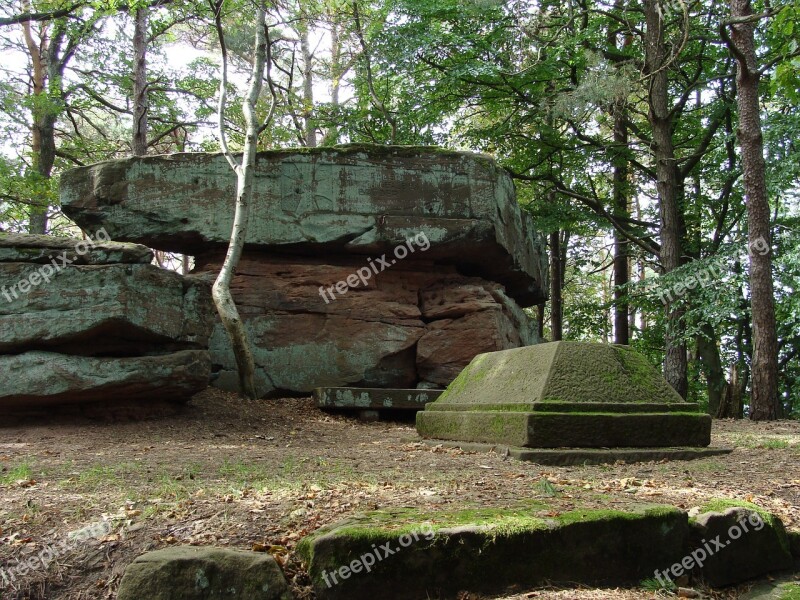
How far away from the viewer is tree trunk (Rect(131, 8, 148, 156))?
13570 mm

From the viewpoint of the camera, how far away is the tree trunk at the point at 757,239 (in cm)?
990

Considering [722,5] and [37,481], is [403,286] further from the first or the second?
[722,5]

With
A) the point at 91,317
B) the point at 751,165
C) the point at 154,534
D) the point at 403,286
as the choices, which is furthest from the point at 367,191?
the point at 154,534

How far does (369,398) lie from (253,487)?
491 cm

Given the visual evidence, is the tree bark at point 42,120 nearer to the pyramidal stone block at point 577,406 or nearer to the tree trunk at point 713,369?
the pyramidal stone block at point 577,406

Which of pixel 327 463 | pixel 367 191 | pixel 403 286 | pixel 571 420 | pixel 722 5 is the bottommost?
pixel 327 463

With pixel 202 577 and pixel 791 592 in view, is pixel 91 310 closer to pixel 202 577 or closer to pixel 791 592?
pixel 202 577

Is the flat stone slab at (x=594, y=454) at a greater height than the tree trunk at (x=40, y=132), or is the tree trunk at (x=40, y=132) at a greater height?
Result: the tree trunk at (x=40, y=132)

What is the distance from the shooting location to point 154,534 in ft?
11.0

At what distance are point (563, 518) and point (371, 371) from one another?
709 cm

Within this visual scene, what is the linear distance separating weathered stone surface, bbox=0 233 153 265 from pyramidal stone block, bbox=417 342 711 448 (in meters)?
4.40
